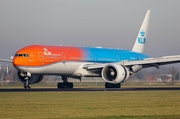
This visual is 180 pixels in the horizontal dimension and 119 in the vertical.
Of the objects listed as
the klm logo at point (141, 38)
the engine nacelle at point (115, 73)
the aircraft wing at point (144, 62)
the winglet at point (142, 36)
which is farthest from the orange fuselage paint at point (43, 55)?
the klm logo at point (141, 38)

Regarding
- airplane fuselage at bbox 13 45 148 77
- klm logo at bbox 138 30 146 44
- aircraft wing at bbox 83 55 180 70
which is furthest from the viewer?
klm logo at bbox 138 30 146 44

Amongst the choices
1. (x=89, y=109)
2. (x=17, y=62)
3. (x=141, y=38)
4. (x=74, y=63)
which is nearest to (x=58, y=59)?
(x=74, y=63)

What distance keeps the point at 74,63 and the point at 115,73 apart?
4575mm

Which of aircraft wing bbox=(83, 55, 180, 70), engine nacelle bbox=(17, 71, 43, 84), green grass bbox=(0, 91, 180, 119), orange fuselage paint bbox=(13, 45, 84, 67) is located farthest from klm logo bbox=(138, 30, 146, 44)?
green grass bbox=(0, 91, 180, 119)

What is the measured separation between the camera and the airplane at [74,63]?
160 feet

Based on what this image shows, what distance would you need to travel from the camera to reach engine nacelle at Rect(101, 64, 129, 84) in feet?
162

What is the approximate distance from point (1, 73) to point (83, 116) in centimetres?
5240

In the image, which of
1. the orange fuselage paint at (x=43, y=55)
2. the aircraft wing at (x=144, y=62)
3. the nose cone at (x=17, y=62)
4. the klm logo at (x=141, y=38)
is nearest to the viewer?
the nose cone at (x=17, y=62)

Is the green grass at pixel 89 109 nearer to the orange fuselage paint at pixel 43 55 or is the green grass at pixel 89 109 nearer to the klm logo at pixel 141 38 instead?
the orange fuselage paint at pixel 43 55

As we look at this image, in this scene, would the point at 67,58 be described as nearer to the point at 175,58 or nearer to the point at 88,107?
the point at 175,58

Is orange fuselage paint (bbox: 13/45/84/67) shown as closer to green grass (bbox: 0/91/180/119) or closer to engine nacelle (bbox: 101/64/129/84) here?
engine nacelle (bbox: 101/64/129/84)

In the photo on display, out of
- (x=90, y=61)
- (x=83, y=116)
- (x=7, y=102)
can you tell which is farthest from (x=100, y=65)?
(x=83, y=116)

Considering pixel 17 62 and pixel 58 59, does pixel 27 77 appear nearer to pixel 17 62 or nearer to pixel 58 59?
pixel 17 62

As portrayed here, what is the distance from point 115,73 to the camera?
50406 millimetres
